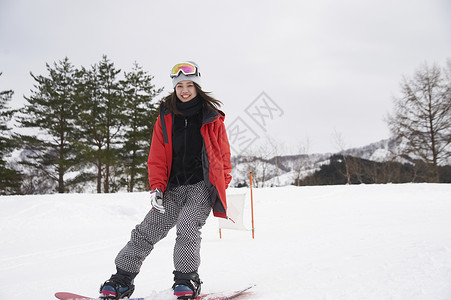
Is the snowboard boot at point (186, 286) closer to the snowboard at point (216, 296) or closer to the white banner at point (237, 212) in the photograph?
the snowboard at point (216, 296)

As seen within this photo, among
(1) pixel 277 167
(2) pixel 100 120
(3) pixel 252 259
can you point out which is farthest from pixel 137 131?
(3) pixel 252 259

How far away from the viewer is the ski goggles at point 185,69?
231 cm

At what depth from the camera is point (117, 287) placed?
6.10 ft

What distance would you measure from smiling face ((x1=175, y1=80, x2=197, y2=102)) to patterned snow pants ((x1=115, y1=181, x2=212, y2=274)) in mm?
668

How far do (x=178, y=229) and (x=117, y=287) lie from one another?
0.51 meters

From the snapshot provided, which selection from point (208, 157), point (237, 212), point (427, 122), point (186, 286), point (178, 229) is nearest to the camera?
point (186, 286)

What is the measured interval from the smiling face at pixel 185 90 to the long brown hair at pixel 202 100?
40 millimetres

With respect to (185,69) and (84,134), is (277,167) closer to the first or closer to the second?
(84,134)

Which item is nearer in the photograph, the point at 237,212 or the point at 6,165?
the point at 237,212

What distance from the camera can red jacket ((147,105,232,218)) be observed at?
214cm

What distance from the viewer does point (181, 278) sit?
1859 millimetres

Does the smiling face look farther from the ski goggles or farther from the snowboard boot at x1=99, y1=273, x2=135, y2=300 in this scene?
the snowboard boot at x1=99, y1=273, x2=135, y2=300

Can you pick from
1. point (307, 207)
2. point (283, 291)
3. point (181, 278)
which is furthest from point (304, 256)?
point (307, 207)

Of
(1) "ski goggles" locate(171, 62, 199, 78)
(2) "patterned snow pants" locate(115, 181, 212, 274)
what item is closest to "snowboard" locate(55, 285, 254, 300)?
(2) "patterned snow pants" locate(115, 181, 212, 274)
